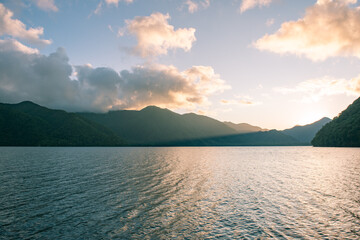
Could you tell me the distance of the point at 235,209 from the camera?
29.6m

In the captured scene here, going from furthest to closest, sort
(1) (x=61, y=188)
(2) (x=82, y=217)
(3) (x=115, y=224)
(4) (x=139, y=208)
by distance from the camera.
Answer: (1) (x=61, y=188), (4) (x=139, y=208), (2) (x=82, y=217), (3) (x=115, y=224)

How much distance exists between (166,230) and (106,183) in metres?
29.5

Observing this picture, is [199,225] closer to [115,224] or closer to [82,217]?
[115,224]

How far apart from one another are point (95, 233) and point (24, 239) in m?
5.99

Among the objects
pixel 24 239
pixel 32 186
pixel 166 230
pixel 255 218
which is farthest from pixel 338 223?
pixel 32 186

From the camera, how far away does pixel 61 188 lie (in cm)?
4134

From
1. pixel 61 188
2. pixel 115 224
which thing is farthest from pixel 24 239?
pixel 61 188

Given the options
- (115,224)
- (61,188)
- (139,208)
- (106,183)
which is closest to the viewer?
(115,224)

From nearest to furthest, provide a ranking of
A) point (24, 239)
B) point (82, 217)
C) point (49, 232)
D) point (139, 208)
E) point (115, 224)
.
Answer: point (24, 239), point (49, 232), point (115, 224), point (82, 217), point (139, 208)

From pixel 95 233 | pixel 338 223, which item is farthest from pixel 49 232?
pixel 338 223

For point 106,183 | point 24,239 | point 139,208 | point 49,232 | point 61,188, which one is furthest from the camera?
point 106,183

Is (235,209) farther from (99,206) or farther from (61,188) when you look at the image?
(61,188)

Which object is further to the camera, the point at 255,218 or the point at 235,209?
the point at 235,209

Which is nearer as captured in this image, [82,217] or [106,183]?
[82,217]
